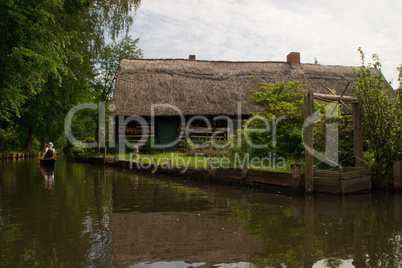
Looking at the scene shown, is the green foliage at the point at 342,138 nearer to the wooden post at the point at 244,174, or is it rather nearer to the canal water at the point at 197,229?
the canal water at the point at 197,229

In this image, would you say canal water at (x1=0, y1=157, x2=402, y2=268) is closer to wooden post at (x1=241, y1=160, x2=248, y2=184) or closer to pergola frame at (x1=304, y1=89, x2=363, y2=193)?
pergola frame at (x1=304, y1=89, x2=363, y2=193)

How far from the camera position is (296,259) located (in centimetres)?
441

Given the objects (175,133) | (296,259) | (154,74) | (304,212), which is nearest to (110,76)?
(154,74)

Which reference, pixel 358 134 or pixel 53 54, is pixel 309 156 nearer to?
pixel 358 134

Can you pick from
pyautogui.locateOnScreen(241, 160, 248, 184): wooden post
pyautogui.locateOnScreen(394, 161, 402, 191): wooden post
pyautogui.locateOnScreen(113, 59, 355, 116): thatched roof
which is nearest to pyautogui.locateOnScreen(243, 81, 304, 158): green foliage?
pyautogui.locateOnScreen(241, 160, 248, 184): wooden post

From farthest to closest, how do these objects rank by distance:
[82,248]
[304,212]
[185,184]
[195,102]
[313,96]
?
[195,102], [185,184], [313,96], [304,212], [82,248]

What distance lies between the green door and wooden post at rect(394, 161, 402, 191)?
1319 cm

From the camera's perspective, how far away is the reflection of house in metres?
20.0

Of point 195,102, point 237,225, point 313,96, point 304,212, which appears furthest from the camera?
point 195,102

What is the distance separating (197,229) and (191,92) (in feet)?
52.1

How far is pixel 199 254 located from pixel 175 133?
52.9 ft

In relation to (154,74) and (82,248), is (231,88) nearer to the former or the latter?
(154,74)

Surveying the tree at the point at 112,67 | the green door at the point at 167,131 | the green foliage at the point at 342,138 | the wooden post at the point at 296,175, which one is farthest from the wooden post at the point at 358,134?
the tree at the point at 112,67

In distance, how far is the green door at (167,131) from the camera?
67.3ft
